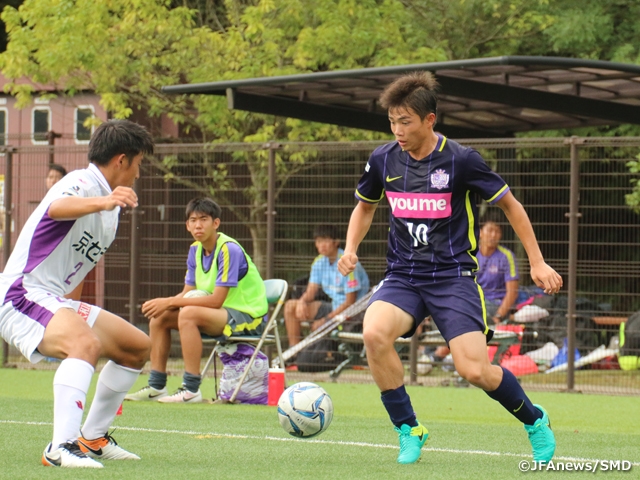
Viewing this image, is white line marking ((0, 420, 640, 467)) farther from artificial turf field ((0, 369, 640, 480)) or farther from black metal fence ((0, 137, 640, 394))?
black metal fence ((0, 137, 640, 394))

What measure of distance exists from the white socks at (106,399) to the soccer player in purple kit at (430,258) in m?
1.38

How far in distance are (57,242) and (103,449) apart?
121 cm

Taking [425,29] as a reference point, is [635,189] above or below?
below

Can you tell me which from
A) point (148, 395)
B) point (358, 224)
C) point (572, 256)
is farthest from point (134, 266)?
point (358, 224)

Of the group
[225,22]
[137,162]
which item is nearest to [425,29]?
[225,22]

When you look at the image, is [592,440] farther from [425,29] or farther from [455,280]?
[425,29]

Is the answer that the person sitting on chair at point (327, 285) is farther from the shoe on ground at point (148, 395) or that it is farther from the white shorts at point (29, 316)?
the white shorts at point (29, 316)

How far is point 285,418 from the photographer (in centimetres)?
672

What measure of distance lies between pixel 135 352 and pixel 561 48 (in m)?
13.7

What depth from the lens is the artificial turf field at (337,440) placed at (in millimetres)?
5777

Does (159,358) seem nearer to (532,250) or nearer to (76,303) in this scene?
(76,303)

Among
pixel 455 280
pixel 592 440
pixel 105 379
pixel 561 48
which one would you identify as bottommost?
pixel 592 440

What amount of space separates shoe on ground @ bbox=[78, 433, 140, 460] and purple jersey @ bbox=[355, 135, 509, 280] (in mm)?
1859

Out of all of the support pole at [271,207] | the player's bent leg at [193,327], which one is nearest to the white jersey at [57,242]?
the player's bent leg at [193,327]
